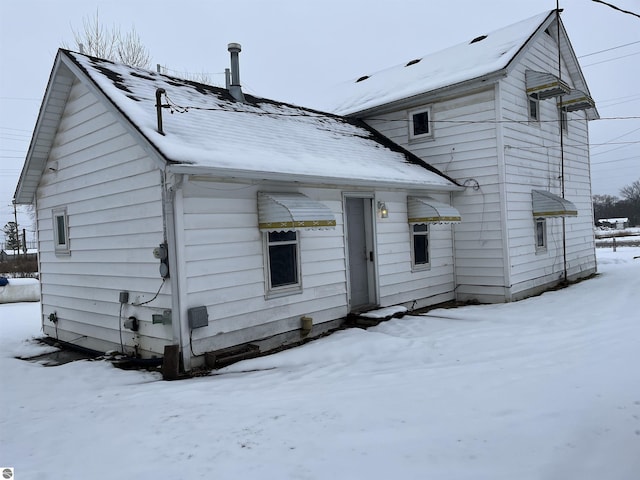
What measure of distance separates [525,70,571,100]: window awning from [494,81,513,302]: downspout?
1.70 meters

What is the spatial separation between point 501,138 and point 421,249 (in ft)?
10.5

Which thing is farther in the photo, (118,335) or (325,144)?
(325,144)

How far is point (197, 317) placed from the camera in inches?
255

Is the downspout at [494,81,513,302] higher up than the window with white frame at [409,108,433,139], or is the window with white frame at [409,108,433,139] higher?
the window with white frame at [409,108,433,139]

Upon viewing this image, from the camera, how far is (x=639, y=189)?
105 meters

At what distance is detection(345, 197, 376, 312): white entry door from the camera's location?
9477 mm

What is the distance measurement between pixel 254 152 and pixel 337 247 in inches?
94.8

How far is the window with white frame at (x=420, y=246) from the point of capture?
417 inches

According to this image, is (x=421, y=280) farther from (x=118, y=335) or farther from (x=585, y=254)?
(x=585, y=254)

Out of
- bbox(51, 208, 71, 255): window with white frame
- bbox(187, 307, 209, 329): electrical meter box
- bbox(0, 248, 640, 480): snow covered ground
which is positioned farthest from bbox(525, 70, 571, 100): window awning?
bbox(51, 208, 71, 255): window with white frame

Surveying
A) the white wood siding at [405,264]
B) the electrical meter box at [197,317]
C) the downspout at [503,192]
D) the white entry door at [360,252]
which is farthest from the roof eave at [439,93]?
the electrical meter box at [197,317]

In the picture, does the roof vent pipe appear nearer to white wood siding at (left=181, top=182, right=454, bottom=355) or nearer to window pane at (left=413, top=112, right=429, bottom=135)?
white wood siding at (left=181, top=182, right=454, bottom=355)

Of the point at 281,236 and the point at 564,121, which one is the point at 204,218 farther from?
the point at 564,121

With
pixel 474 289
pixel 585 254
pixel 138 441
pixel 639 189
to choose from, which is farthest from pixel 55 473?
pixel 639 189
